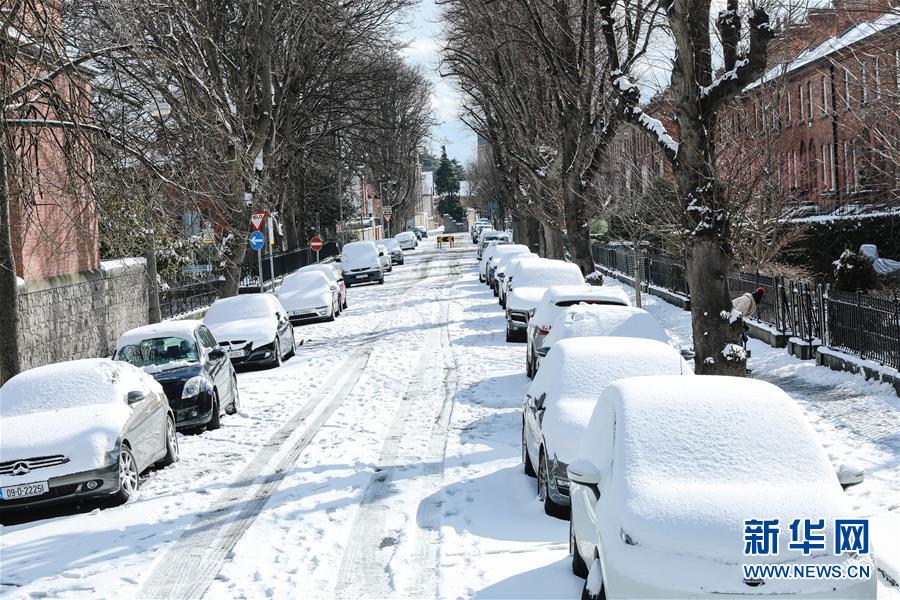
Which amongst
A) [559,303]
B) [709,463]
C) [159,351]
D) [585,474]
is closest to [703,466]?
[709,463]

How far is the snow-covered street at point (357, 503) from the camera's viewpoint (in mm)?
8125

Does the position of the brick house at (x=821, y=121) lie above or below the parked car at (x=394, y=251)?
above

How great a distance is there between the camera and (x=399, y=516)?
32.3ft

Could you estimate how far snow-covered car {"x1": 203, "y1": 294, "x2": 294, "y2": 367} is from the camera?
2162 centimetres

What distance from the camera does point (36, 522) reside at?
1055 centimetres

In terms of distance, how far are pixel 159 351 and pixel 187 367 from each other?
97cm

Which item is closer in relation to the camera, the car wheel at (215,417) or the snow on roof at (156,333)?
the car wheel at (215,417)

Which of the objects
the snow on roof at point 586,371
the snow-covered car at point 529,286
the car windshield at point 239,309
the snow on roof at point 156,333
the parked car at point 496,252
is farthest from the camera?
the parked car at point 496,252

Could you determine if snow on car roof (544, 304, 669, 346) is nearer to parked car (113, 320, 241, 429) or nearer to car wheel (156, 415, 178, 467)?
parked car (113, 320, 241, 429)

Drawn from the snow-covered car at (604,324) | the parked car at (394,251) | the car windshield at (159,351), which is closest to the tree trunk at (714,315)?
the snow-covered car at (604,324)

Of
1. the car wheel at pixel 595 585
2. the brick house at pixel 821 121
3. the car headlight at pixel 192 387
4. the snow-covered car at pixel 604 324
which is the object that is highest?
the brick house at pixel 821 121

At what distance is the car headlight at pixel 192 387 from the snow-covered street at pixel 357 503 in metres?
0.62

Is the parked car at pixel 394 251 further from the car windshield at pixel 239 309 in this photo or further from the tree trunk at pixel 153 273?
the car windshield at pixel 239 309

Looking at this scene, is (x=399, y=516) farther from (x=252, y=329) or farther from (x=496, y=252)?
(x=496, y=252)
